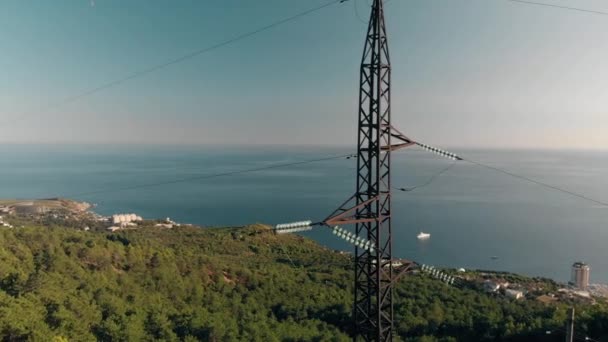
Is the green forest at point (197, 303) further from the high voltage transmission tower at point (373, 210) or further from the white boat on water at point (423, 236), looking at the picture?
the white boat on water at point (423, 236)

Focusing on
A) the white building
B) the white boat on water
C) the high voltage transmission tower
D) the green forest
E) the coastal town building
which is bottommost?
the white boat on water

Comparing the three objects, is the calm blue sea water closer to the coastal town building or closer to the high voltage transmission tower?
the coastal town building

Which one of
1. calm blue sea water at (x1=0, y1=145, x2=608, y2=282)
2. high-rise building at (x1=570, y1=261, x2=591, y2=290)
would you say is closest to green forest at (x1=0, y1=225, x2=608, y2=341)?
high-rise building at (x1=570, y1=261, x2=591, y2=290)

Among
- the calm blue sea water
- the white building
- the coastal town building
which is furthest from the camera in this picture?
the coastal town building

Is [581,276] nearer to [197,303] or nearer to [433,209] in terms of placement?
[197,303]

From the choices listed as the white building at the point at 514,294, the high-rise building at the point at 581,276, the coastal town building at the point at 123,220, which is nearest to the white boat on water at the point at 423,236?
the high-rise building at the point at 581,276

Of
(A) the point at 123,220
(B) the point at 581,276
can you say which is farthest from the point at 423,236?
(A) the point at 123,220

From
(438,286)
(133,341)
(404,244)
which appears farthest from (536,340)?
(404,244)

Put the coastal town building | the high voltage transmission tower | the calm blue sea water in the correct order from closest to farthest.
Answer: the high voltage transmission tower → the calm blue sea water → the coastal town building
